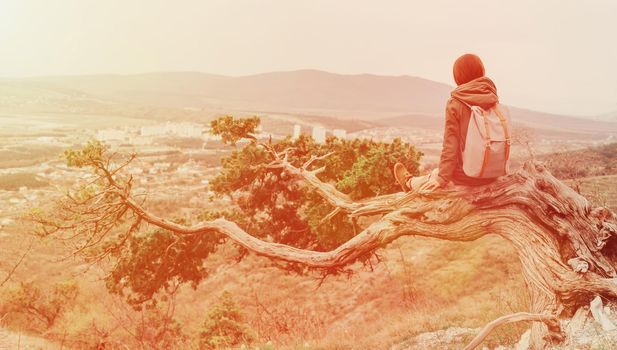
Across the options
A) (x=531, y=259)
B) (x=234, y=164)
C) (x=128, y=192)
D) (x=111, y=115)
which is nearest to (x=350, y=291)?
(x=234, y=164)

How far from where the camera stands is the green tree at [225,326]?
9148 mm

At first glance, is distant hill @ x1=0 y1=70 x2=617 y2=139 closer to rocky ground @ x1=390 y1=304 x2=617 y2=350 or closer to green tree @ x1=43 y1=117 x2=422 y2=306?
green tree @ x1=43 y1=117 x2=422 y2=306

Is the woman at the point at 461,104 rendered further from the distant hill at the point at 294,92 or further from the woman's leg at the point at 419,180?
the distant hill at the point at 294,92

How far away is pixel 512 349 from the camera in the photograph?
434 cm

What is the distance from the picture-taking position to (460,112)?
11.8 ft

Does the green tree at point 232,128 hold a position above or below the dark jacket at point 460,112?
below

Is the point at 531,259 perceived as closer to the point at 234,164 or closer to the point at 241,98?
the point at 234,164

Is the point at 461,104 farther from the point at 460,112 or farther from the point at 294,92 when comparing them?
the point at 294,92

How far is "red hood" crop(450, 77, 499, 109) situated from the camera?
11.8 feet

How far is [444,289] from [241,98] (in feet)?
405

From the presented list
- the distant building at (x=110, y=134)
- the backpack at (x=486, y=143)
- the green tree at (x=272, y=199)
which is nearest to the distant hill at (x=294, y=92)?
the distant building at (x=110, y=134)

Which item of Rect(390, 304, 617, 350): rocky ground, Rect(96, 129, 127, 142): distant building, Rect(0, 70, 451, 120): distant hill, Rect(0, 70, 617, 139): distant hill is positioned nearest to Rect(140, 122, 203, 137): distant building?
Rect(96, 129, 127, 142): distant building

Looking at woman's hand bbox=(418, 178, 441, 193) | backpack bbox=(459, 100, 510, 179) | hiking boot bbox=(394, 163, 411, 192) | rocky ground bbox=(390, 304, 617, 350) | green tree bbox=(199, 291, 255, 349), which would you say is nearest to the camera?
rocky ground bbox=(390, 304, 617, 350)

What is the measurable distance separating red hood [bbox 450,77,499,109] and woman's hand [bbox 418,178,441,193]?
0.74 m
